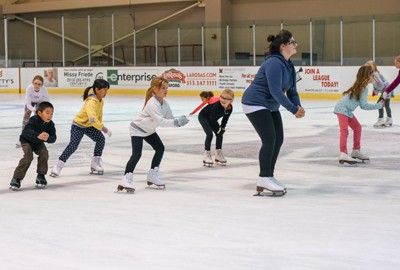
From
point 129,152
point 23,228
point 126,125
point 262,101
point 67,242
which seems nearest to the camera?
point 67,242

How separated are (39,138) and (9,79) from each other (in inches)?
971

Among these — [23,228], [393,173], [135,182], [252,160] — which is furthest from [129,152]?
[23,228]

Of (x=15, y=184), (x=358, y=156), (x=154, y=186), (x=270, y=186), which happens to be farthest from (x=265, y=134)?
(x=358, y=156)

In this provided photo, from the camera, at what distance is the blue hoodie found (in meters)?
6.95

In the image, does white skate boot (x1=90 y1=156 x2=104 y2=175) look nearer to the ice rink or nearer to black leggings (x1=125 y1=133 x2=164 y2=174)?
the ice rink

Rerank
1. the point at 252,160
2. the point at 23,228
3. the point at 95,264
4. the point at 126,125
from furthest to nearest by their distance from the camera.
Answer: the point at 126,125 < the point at 252,160 < the point at 23,228 < the point at 95,264

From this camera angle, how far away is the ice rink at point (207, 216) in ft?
15.8

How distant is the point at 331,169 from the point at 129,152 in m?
3.14

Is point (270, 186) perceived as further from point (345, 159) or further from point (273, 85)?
point (345, 159)

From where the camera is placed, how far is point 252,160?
1016 centimetres

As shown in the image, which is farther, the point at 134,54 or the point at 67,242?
the point at 134,54

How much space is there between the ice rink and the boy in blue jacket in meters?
0.15

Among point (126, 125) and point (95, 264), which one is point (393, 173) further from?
point (126, 125)

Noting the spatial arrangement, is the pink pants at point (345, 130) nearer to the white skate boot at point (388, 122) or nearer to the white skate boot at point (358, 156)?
the white skate boot at point (358, 156)
